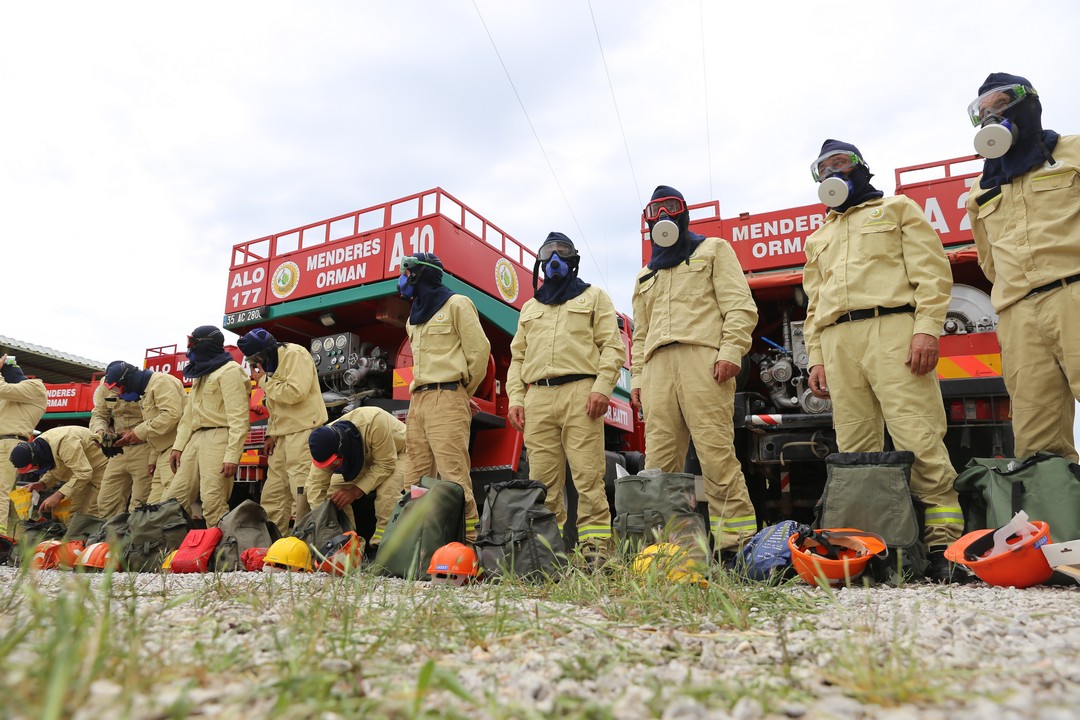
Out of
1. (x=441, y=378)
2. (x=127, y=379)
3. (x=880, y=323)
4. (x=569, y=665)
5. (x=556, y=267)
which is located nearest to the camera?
(x=569, y=665)

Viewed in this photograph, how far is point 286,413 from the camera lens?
5219 millimetres

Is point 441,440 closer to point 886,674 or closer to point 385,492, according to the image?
point 385,492

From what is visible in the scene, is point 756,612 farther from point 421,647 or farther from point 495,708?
point 495,708

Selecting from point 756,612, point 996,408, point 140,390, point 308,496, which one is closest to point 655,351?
point 996,408

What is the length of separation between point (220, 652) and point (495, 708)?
58cm

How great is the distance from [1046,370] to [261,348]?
479 centimetres

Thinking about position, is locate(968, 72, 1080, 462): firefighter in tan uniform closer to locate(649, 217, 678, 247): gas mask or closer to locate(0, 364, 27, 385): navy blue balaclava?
locate(649, 217, 678, 247): gas mask

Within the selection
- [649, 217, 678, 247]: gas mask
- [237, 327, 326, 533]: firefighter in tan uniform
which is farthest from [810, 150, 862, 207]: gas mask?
[237, 327, 326, 533]: firefighter in tan uniform

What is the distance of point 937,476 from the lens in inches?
115

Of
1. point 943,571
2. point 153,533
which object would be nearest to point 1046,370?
point 943,571

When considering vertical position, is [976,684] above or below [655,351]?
below

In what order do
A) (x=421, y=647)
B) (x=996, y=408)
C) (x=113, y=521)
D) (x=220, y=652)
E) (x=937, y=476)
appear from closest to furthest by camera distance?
(x=220, y=652)
(x=421, y=647)
(x=937, y=476)
(x=996, y=408)
(x=113, y=521)

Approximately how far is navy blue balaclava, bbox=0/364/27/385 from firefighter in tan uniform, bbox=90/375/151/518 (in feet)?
4.15

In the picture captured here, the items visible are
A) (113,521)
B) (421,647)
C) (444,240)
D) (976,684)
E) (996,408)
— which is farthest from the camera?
(444,240)
